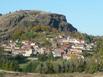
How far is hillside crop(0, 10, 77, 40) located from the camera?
157000 mm

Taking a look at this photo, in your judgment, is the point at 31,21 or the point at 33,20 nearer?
the point at 31,21

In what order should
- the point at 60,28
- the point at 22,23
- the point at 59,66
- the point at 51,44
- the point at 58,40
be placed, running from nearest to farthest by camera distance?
1. the point at 59,66
2. the point at 51,44
3. the point at 58,40
4. the point at 22,23
5. the point at 60,28

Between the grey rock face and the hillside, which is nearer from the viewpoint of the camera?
the hillside

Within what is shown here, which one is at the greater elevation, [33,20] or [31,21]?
[33,20]

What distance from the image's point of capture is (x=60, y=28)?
578 feet

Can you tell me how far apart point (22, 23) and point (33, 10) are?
4211cm

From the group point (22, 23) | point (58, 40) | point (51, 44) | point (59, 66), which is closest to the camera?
point (59, 66)

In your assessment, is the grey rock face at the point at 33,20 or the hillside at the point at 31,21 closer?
the hillside at the point at 31,21

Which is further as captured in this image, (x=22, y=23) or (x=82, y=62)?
(x=22, y=23)

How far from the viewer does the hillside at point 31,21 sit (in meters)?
157

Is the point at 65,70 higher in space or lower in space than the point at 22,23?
lower

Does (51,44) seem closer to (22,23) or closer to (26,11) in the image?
(22,23)

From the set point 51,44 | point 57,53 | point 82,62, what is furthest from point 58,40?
point 82,62

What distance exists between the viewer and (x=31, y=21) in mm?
161625
